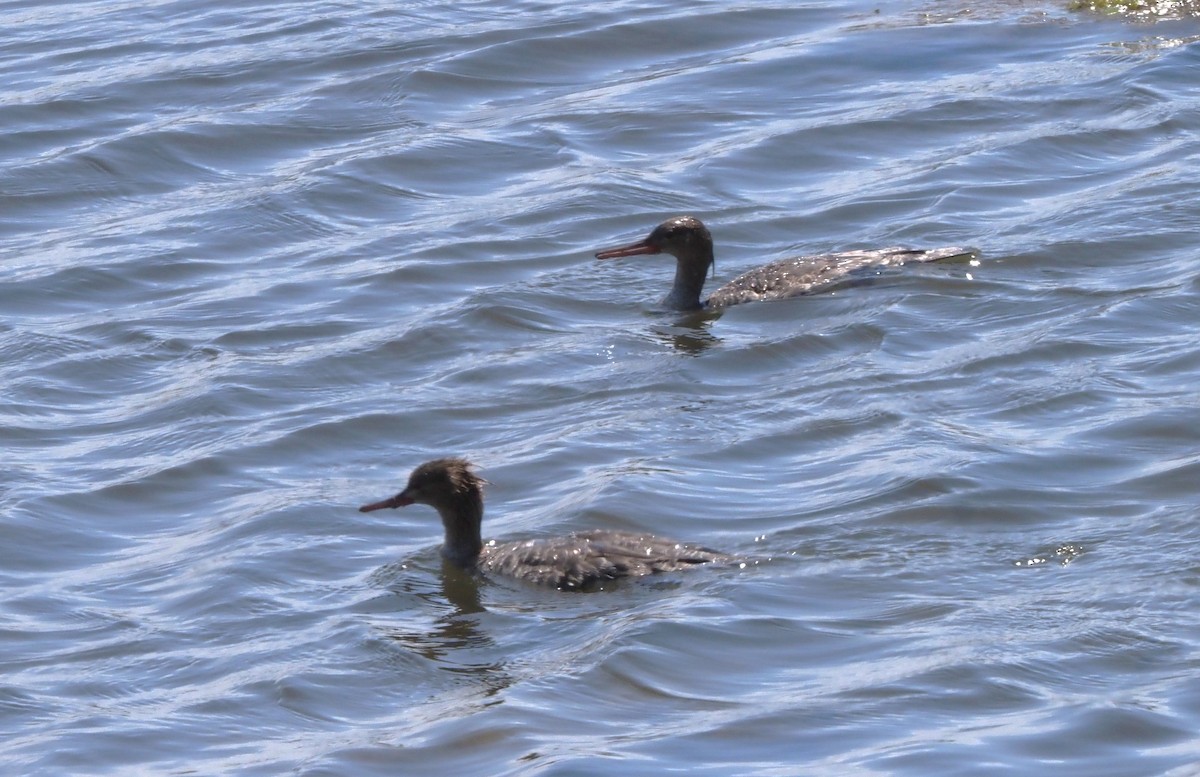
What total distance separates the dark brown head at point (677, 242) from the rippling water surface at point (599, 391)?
38 cm

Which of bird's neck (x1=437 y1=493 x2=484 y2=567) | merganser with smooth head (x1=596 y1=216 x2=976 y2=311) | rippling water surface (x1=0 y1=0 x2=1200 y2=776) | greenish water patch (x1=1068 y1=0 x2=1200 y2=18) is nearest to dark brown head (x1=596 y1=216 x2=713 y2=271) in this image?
merganser with smooth head (x1=596 y1=216 x2=976 y2=311)

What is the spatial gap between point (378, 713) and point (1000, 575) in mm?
2677

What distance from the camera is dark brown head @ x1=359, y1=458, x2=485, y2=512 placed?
388 inches

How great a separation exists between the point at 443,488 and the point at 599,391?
226 cm

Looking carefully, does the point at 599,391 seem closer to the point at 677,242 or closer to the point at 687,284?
the point at 687,284

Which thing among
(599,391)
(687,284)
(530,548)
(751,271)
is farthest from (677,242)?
(530,548)

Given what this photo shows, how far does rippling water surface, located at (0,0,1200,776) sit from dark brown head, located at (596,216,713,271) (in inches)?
14.9

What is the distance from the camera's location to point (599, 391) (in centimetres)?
1202

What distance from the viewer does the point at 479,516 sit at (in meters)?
9.95

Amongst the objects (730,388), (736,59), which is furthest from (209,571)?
(736,59)

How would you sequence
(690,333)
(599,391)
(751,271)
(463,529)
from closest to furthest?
1. (463,529)
2. (599,391)
3. (690,333)
4. (751,271)

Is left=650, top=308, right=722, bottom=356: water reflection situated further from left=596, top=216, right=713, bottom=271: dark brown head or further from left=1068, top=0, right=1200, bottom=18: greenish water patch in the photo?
left=1068, top=0, right=1200, bottom=18: greenish water patch

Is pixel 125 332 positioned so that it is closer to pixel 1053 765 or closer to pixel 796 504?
pixel 796 504

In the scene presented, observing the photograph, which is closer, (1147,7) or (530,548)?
(530,548)
